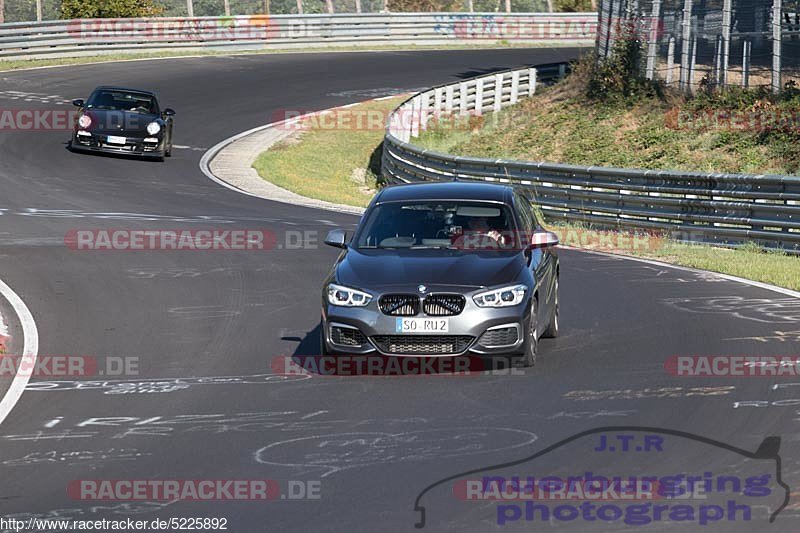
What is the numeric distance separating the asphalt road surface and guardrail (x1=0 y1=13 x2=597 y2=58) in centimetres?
2746

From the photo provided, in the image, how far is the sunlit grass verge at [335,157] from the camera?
101 ft

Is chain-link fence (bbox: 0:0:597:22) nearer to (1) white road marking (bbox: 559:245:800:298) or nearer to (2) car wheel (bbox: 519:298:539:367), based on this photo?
(1) white road marking (bbox: 559:245:800:298)

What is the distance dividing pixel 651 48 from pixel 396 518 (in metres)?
29.5

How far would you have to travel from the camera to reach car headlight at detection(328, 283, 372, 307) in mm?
10945

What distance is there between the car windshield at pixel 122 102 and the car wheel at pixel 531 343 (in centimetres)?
2160

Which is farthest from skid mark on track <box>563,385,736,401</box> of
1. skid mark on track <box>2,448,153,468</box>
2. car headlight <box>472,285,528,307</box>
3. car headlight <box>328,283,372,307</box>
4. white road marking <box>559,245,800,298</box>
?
white road marking <box>559,245,800,298</box>

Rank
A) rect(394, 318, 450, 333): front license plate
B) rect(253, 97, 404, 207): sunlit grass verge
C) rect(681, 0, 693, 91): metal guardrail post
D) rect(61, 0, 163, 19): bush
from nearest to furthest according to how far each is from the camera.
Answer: rect(394, 318, 450, 333): front license plate, rect(253, 97, 404, 207): sunlit grass verge, rect(681, 0, 693, 91): metal guardrail post, rect(61, 0, 163, 19): bush

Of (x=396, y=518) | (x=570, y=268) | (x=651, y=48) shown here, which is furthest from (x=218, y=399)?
(x=651, y=48)

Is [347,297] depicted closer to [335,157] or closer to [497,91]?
[335,157]

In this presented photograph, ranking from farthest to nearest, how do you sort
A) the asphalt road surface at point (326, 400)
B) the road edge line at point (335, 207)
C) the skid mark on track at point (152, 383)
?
the road edge line at point (335, 207) → the skid mark on track at point (152, 383) → the asphalt road surface at point (326, 400)

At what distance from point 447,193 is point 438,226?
494 mm

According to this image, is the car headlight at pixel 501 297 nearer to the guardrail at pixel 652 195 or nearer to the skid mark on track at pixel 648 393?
the skid mark on track at pixel 648 393

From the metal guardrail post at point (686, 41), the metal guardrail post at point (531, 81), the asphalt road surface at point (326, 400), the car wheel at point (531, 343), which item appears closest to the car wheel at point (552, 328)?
the asphalt road surface at point (326, 400)

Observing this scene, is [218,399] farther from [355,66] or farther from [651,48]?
[355,66]
